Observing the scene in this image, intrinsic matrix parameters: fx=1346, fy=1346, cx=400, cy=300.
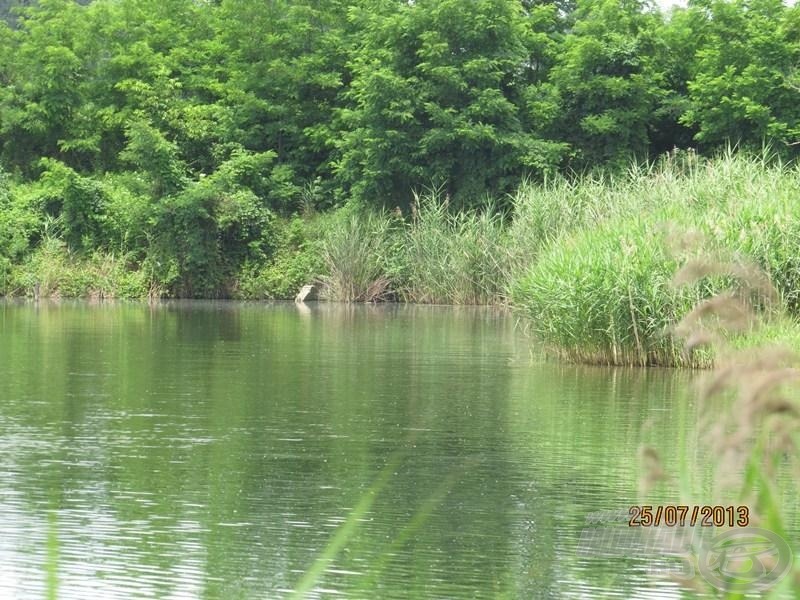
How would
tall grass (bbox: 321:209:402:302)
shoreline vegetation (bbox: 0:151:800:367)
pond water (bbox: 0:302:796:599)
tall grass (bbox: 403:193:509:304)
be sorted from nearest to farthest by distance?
pond water (bbox: 0:302:796:599) < shoreline vegetation (bbox: 0:151:800:367) < tall grass (bbox: 403:193:509:304) < tall grass (bbox: 321:209:402:302)

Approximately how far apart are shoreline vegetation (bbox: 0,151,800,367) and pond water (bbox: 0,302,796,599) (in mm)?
723

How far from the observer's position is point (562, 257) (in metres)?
17.9

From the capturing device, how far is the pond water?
656 cm

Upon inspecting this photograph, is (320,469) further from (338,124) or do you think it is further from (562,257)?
(338,124)

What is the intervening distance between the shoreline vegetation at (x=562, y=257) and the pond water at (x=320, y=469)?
72cm

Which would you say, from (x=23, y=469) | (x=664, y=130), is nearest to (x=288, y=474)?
(x=23, y=469)

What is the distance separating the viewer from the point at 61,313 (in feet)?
97.2

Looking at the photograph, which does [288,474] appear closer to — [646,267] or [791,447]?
[791,447]

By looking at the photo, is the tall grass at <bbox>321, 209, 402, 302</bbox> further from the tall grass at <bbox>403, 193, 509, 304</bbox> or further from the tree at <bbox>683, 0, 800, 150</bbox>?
the tree at <bbox>683, 0, 800, 150</bbox>

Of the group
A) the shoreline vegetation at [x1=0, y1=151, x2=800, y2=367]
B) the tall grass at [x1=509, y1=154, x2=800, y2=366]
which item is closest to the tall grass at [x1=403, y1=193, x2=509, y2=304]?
the shoreline vegetation at [x1=0, y1=151, x2=800, y2=367]

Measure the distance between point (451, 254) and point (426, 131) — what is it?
572cm

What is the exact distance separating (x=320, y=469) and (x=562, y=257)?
28.8 feet

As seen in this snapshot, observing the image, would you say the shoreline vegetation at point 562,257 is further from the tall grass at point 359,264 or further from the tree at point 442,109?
the tree at point 442,109

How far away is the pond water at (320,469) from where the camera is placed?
6.56m
